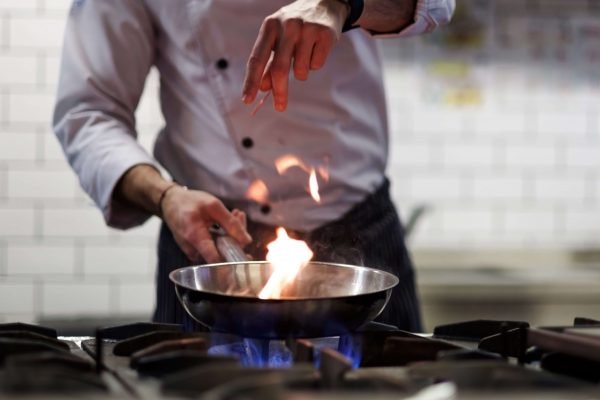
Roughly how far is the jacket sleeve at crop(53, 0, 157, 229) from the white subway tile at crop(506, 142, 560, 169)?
146 cm

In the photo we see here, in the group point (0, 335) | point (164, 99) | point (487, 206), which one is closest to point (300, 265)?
point (0, 335)

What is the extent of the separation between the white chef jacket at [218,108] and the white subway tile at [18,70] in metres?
1.01

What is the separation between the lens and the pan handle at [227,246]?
3.43ft

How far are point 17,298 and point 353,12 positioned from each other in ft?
5.03

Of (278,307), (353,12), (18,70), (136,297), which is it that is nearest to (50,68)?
(18,70)

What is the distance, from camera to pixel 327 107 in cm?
138

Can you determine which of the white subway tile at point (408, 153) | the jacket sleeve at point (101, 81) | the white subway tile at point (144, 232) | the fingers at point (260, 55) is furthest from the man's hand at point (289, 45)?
the white subway tile at point (408, 153)

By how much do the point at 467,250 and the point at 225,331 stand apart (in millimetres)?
1788

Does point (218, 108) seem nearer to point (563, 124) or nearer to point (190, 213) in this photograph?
point (190, 213)

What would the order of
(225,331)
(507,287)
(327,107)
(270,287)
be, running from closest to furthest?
(225,331) < (270,287) < (327,107) < (507,287)

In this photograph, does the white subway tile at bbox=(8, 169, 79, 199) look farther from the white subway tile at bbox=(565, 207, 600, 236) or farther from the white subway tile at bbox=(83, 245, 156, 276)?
the white subway tile at bbox=(565, 207, 600, 236)

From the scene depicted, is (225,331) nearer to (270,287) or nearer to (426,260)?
(270,287)

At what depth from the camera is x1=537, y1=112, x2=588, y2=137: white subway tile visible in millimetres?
2637

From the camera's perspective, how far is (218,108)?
→ 1.37 meters
